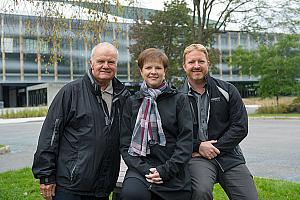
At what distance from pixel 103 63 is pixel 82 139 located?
69cm

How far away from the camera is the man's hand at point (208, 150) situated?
12.9ft

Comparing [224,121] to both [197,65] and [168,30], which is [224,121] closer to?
[197,65]

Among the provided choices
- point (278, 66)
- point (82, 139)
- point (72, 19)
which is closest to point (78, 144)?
point (82, 139)

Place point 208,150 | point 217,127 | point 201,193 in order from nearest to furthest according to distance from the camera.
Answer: point 201,193 → point 208,150 → point 217,127

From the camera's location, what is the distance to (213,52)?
39.1 meters

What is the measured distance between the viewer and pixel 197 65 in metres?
4.04

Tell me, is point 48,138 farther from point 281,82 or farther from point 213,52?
point 213,52

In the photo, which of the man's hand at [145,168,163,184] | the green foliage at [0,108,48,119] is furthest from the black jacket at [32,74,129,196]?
the green foliage at [0,108,48,119]

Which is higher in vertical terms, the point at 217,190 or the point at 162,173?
the point at 162,173

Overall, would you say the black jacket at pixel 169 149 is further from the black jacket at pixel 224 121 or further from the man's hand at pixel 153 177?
the black jacket at pixel 224 121

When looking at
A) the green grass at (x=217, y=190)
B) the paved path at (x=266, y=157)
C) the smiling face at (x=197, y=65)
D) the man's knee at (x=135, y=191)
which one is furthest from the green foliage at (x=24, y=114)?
the man's knee at (x=135, y=191)

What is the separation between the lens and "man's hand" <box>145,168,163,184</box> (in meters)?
3.35

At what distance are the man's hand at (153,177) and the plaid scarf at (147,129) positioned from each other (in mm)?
174

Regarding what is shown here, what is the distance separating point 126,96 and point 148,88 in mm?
306
